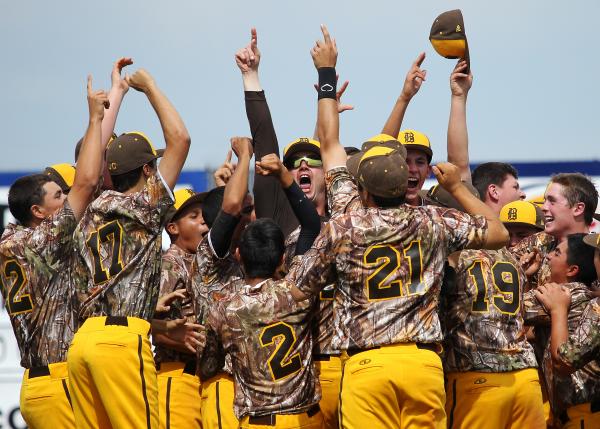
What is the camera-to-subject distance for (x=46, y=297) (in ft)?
28.0

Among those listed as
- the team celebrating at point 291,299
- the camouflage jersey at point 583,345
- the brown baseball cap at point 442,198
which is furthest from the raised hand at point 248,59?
the camouflage jersey at point 583,345

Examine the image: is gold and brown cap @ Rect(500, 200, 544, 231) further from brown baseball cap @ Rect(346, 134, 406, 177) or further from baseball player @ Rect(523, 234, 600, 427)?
brown baseball cap @ Rect(346, 134, 406, 177)

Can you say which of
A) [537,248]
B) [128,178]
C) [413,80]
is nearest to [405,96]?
[413,80]

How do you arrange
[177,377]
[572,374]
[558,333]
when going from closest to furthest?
1. [558,333]
2. [572,374]
3. [177,377]

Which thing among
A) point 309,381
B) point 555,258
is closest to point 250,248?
point 309,381

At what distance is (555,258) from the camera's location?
8.89 meters

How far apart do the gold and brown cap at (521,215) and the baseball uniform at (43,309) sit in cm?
383

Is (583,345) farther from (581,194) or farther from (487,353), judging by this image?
(581,194)

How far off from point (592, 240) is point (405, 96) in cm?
207

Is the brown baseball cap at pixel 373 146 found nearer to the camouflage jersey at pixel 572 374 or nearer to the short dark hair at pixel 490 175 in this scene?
the camouflage jersey at pixel 572 374

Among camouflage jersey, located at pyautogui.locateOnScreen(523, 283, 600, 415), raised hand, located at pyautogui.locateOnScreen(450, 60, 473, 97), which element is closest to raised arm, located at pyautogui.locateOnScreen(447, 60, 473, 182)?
raised hand, located at pyautogui.locateOnScreen(450, 60, 473, 97)

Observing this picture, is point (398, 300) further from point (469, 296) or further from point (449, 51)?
point (449, 51)

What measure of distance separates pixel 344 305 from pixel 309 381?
0.82 metres

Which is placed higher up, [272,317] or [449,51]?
[449,51]
